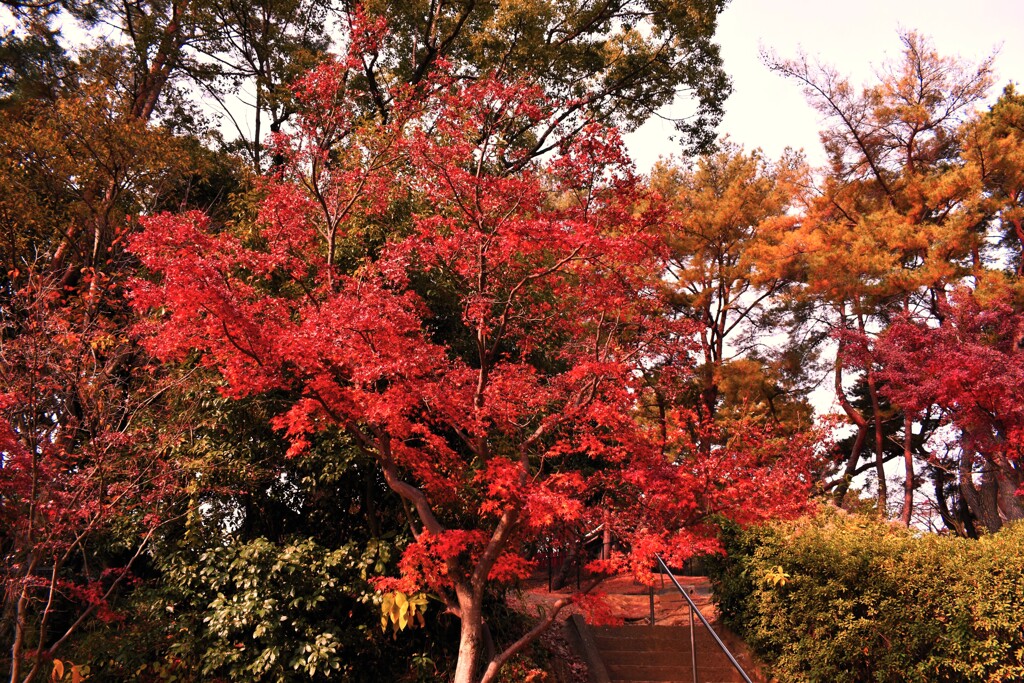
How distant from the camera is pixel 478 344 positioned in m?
7.08

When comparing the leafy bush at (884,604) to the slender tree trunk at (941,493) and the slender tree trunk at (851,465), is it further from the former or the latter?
the slender tree trunk at (941,493)

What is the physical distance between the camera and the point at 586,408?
22.4 feet

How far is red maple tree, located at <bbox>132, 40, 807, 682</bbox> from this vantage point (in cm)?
621

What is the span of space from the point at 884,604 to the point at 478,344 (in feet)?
17.5

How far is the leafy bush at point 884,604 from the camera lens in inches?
297

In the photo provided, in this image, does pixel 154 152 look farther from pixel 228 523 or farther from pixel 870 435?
pixel 870 435

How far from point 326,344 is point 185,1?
437 inches

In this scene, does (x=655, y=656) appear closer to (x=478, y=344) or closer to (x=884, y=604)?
(x=884, y=604)

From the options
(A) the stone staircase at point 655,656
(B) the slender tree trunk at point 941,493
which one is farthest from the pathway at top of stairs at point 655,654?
(B) the slender tree trunk at point 941,493

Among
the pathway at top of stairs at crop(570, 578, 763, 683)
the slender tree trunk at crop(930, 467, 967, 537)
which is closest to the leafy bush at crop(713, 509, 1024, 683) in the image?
the pathway at top of stairs at crop(570, 578, 763, 683)

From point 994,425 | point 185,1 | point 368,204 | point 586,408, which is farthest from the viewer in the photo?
point 185,1

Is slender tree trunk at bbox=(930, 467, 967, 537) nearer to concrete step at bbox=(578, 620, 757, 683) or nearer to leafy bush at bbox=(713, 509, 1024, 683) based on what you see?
leafy bush at bbox=(713, 509, 1024, 683)

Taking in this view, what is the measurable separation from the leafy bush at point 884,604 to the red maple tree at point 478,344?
2210 millimetres

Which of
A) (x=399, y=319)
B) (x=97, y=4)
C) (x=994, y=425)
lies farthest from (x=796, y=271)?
(x=97, y=4)
